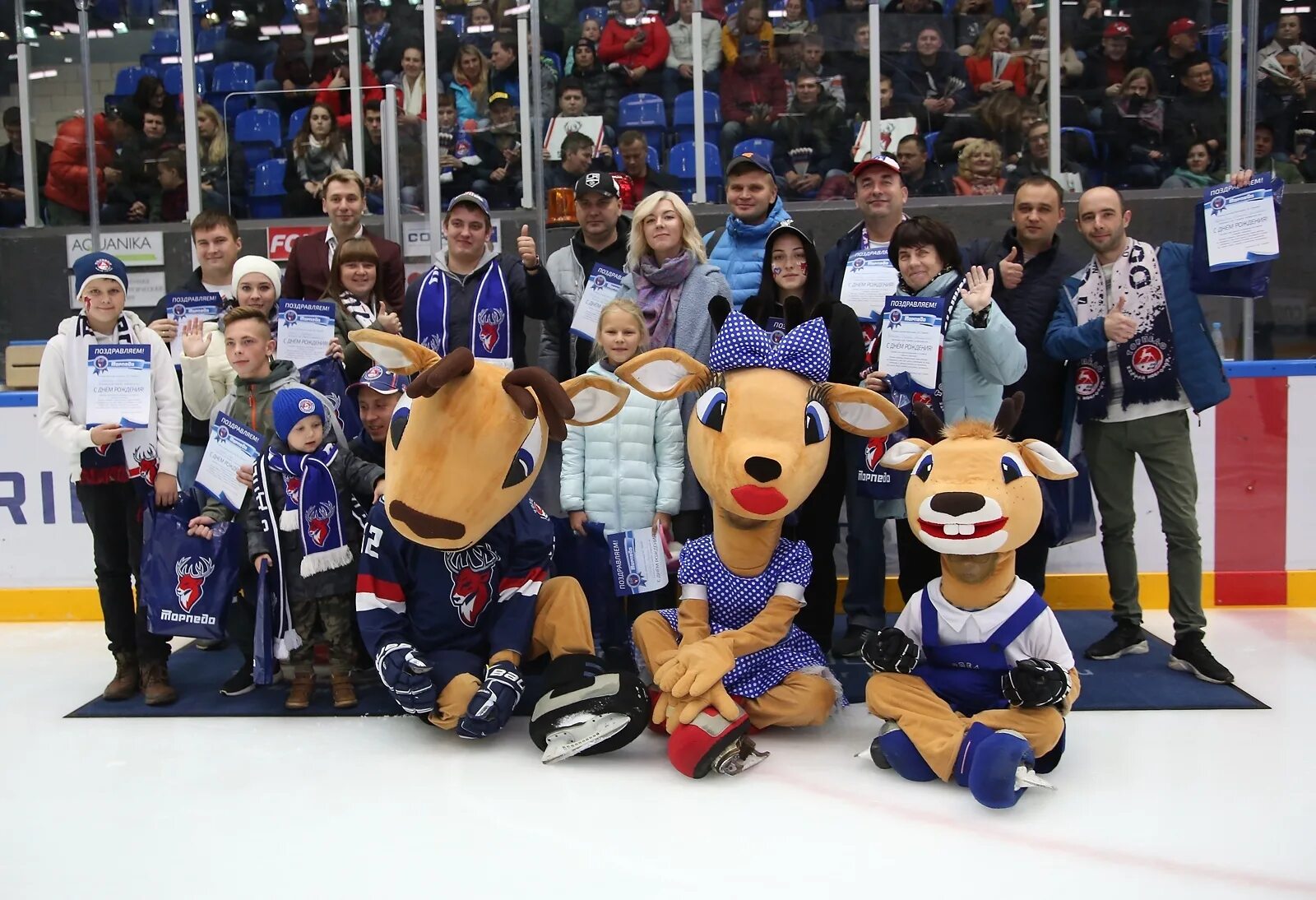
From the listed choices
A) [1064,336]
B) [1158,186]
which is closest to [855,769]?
[1064,336]

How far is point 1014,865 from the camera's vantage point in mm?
2502

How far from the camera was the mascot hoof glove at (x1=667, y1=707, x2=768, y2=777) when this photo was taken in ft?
9.76

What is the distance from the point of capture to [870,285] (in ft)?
12.3

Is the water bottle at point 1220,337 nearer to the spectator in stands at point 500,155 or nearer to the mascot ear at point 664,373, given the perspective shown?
the mascot ear at point 664,373

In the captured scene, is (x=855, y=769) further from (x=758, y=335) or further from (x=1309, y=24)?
(x=1309, y=24)

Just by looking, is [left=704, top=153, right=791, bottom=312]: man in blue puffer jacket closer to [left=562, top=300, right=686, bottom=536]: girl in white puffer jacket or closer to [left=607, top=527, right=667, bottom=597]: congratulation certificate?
[left=562, top=300, right=686, bottom=536]: girl in white puffer jacket

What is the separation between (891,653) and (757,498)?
511 millimetres

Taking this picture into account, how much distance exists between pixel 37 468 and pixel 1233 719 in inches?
169

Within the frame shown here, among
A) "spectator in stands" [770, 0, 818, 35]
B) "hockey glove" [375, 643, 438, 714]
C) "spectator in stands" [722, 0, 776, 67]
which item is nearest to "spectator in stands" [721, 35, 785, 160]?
"spectator in stands" [722, 0, 776, 67]

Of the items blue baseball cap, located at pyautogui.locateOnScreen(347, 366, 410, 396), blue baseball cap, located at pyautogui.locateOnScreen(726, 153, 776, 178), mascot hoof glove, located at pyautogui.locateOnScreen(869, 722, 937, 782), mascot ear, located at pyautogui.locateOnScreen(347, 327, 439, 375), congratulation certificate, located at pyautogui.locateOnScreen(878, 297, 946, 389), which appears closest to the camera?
mascot hoof glove, located at pyautogui.locateOnScreen(869, 722, 937, 782)

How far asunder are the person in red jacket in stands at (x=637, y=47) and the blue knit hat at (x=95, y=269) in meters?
2.83

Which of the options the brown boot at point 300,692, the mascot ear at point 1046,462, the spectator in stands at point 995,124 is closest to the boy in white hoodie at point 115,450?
the brown boot at point 300,692

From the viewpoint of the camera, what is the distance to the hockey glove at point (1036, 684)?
112 inches

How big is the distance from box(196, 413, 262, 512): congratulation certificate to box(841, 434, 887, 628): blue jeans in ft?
6.01
